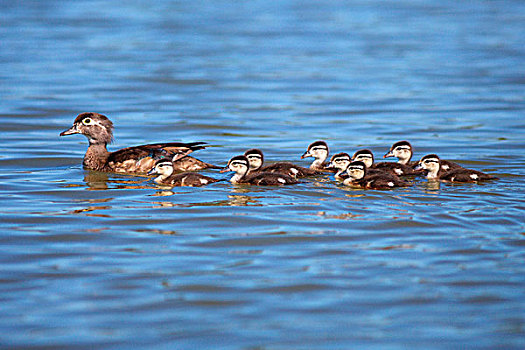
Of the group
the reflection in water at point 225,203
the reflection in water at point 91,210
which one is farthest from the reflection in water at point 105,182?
the reflection in water at point 225,203

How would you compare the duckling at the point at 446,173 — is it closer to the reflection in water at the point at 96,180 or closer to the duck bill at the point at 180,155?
the duck bill at the point at 180,155

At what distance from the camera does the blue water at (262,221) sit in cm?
524

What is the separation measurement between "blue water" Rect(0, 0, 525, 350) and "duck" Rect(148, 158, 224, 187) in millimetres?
193

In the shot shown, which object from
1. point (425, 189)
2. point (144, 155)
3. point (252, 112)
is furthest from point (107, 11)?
point (425, 189)

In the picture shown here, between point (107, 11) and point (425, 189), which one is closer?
point (425, 189)

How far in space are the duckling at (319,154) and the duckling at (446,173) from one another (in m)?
1.12

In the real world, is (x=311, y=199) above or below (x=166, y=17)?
below

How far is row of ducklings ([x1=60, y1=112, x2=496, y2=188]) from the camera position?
341 inches

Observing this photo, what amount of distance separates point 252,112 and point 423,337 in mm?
9467

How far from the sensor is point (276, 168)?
362 inches

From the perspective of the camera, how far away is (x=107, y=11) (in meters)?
28.1

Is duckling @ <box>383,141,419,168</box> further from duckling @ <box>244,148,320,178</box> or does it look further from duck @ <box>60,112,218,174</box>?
duck @ <box>60,112,218,174</box>

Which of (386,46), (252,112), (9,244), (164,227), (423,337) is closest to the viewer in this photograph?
(423,337)

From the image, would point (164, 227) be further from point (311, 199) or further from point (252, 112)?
point (252, 112)
